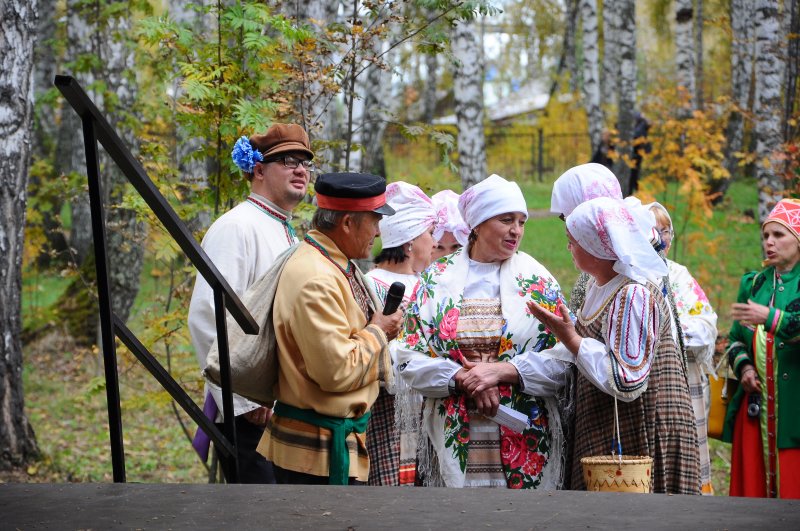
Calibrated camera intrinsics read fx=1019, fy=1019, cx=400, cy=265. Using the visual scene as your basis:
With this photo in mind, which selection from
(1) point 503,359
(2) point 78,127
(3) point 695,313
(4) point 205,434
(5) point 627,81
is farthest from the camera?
(5) point 627,81

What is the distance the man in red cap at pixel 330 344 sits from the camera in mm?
3510

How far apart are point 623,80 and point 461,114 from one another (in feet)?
23.8

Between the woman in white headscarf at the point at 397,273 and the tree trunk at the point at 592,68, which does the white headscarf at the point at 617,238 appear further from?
the tree trunk at the point at 592,68

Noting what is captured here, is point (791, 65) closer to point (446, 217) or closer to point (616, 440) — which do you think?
point (446, 217)

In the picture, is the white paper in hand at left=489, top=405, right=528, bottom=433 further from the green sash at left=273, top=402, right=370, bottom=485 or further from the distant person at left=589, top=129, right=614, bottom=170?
the distant person at left=589, top=129, right=614, bottom=170

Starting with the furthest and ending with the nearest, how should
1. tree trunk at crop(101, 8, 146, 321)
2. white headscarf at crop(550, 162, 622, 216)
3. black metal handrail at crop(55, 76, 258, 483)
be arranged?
tree trunk at crop(101, 8, 146, 321) → white headscarf at crop(550, 162, 622, 216) → black metal handrail at crop(55, 76, 258, 483)

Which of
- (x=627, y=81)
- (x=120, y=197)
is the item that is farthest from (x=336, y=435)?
(x=627, y=81)

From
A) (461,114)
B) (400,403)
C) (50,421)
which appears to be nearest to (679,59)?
(461,114)

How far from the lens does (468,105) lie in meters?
10.2

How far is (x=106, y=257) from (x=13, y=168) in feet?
11.0

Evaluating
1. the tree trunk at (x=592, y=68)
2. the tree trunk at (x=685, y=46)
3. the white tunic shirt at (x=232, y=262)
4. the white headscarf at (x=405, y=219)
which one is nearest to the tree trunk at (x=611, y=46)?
the tree trunk at (x=592, y=68)

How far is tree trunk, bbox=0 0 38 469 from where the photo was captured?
6.17m

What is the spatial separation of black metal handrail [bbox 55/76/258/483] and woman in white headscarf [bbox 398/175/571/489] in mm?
911

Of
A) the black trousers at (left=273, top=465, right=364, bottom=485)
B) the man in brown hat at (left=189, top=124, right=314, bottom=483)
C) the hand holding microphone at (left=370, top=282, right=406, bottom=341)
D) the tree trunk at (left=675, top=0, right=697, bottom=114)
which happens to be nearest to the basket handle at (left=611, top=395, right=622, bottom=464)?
the hand holding microphone at (left=370, top=282, right=406, bottom=341)
